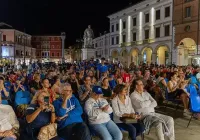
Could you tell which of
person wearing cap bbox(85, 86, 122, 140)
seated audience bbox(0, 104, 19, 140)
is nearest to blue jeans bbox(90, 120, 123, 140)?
person wearing cap bbox(85, 86, 122, 140)

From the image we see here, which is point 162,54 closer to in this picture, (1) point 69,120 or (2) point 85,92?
(2) point 85,92

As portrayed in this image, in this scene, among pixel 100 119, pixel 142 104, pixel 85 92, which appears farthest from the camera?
pixel 85 92

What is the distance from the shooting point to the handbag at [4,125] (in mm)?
4920

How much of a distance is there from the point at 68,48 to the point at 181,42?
8616 centimetres

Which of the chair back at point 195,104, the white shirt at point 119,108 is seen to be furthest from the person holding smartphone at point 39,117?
the chair back at point 195,104

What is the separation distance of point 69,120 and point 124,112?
1.33 m

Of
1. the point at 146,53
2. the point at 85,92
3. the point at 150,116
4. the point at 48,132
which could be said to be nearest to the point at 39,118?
the point at 48,132

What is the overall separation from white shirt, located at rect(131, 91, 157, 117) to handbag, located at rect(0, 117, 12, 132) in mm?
2846

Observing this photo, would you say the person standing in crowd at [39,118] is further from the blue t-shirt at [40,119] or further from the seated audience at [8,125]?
the seated audience at [8,125]

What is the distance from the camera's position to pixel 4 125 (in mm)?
4969

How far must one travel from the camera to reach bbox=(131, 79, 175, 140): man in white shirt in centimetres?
583

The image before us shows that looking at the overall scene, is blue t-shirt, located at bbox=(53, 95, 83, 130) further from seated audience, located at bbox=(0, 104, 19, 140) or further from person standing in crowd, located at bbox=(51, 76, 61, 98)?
person standing in crowd, located at bbox=(51, 76, 61, 98)

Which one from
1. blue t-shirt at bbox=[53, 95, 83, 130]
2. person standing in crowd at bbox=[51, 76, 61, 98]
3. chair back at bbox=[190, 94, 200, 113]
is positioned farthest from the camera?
person standing in crowd at bbox=[51, 76, 61, 98]

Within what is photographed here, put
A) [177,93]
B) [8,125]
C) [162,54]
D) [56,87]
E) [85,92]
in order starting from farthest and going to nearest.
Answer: [162,54] < [177,93] < [56,87] < [85,92] < [8,125]
